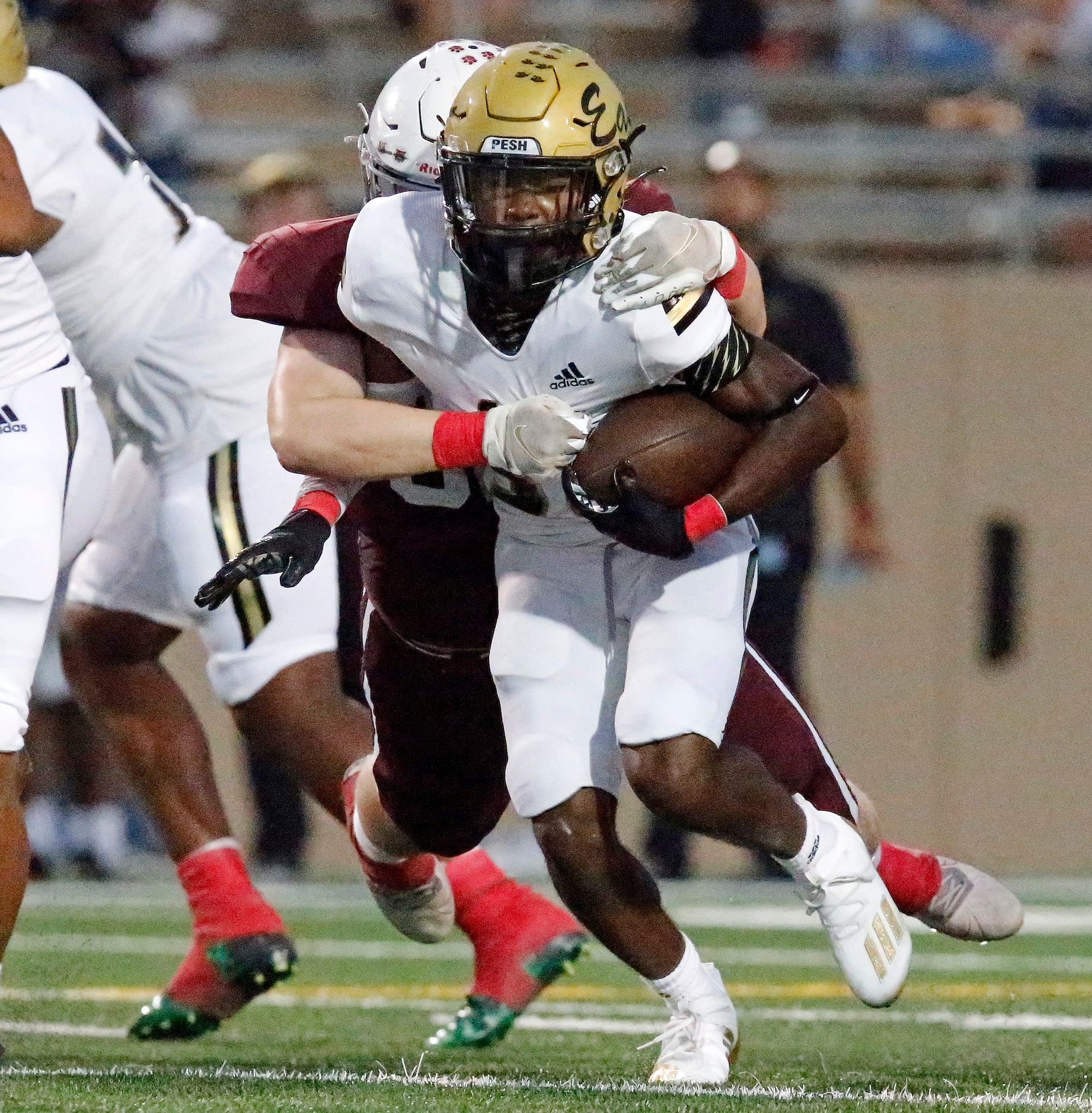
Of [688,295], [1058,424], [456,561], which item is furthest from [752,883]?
[688,295]

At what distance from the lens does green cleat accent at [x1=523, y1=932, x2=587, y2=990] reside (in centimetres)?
384

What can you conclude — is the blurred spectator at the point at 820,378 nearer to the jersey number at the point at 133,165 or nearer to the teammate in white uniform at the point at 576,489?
the jersey number at the point at 133,165

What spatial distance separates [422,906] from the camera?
3857 mm

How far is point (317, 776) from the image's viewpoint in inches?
158

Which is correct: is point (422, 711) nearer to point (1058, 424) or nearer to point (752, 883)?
point (752, 883)

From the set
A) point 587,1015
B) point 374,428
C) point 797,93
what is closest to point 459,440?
point 374,428

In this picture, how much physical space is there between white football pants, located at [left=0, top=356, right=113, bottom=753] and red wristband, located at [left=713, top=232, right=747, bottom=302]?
102 cm

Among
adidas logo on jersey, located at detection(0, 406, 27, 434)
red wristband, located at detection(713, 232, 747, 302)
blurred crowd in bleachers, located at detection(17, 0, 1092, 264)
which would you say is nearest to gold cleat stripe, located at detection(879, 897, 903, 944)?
red wristband, located at detection(713, 232, 747, 302)

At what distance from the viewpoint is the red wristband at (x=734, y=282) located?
3211 mm

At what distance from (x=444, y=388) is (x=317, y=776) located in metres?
1.05

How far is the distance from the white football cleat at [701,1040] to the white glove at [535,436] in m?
0.83

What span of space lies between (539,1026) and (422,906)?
1.51ft

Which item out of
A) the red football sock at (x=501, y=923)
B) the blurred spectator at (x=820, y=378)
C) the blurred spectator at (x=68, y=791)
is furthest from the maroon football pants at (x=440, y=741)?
the blurred spectator at (x=68, y=791)

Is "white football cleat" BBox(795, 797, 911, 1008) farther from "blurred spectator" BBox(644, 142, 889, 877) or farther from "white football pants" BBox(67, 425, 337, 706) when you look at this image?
"blurred spectator" BBox(644, 142, 889, 877)
